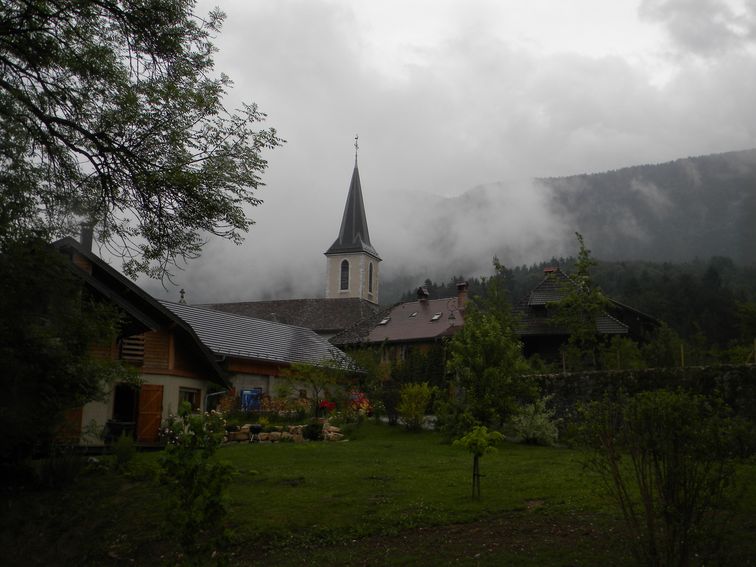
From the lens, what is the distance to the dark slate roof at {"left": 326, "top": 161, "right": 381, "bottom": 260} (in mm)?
87625

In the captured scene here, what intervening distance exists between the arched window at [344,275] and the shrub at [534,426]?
6944 cm

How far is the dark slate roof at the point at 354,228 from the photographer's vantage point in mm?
87625

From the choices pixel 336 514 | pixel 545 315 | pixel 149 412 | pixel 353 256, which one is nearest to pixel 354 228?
pixel 353 256

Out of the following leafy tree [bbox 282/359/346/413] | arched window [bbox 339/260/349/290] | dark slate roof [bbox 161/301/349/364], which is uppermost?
arched window [bbox 339/260/349/290]

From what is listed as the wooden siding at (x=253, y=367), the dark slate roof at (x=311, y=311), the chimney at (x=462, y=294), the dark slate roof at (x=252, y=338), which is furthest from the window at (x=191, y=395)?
the dark slate roof at (x=311, y=311)

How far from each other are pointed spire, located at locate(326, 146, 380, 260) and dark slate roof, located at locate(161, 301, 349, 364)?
2107 inches

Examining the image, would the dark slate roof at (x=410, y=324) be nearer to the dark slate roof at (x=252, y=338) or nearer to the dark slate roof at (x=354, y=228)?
the dark slate roof at (x=252, y=338)

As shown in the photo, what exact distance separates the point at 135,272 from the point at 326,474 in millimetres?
5162

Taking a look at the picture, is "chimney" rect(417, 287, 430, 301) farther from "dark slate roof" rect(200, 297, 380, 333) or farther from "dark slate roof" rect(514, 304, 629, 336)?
"dark slate roof" rect(200, 297, 380, 333)

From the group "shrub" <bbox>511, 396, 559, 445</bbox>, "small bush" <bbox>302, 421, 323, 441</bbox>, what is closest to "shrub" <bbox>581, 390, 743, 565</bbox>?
"shrub" <bbox>511, 396, 559, 445</bbox>

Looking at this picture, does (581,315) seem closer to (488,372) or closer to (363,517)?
(488,372)

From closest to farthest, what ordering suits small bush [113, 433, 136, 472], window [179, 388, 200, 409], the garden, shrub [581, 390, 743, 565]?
shrub [581, 390, 743, 565], the garden, small bush [113, 433, 136, 472], window [179, 388, 200, 409]

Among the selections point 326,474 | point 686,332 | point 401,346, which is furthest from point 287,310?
point 326,474

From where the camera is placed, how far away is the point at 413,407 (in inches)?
862
